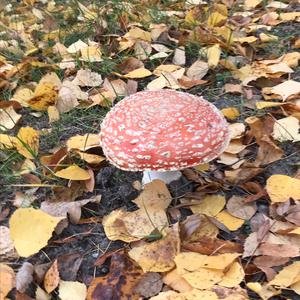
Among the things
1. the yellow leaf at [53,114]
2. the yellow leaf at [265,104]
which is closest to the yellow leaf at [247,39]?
the yellow leaf at [265,104]

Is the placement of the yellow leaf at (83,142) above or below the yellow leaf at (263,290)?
Answer: above

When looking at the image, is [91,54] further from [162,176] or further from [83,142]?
[162,176]

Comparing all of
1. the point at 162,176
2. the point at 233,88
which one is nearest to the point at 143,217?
the point at 162,176

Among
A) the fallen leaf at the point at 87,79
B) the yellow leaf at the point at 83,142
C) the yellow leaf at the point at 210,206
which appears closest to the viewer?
the yellow leaf at the point at 210,206

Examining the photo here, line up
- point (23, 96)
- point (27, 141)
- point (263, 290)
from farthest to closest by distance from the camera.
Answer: point (23, 96) → point (27, 141) → point (263, 290)

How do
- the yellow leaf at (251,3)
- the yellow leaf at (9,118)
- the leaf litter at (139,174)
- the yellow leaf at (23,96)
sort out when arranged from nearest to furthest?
the leaf litter at (139,174)
the yellow leaf at (9,118)
the yellow leaf at (23,96)
the yellow leaf at (251,3)

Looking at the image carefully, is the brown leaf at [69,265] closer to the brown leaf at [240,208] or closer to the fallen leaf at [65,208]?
the fallen leaf at [65,208]
